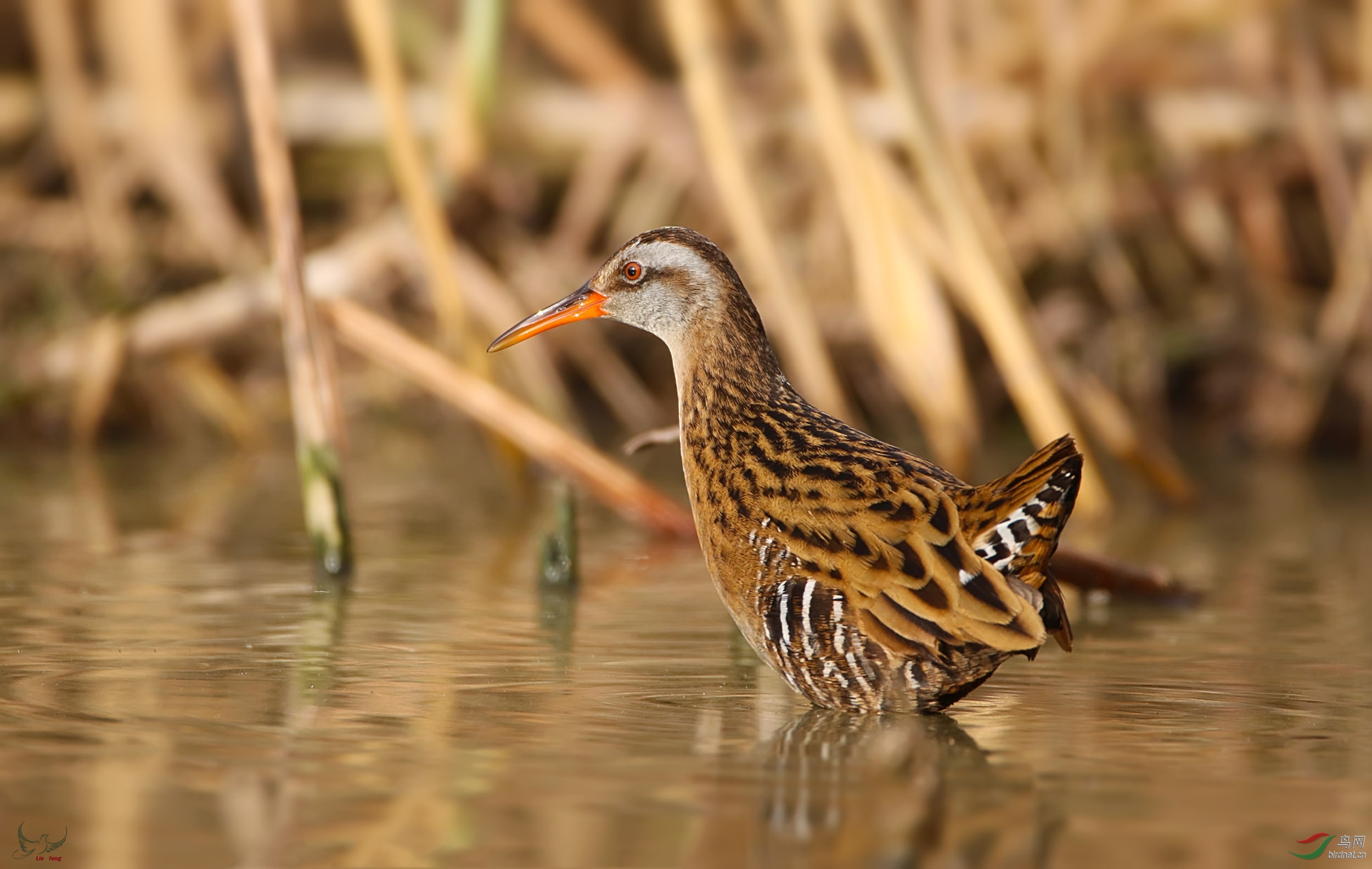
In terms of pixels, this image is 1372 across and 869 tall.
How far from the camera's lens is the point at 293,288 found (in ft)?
14.3

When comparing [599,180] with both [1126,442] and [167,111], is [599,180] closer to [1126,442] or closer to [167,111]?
[167,111]

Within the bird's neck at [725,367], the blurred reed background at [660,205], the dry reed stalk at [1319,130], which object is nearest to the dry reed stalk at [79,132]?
the blurred reed background at [660,205]

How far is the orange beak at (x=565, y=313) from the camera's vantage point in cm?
413

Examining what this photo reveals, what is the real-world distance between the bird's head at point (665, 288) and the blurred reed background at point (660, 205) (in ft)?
7.97

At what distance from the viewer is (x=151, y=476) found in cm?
687

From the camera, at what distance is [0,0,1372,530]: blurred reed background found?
24.4 ft

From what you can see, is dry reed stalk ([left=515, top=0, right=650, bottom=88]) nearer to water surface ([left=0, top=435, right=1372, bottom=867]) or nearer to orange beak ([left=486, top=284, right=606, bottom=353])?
water surface ([left=0, top=435, right=1372, bottom=867])

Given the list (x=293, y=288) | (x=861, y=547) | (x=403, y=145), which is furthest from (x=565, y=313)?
(x=403, y=145)

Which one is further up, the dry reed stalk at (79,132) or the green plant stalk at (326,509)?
the dry reed stalk at (79,132)

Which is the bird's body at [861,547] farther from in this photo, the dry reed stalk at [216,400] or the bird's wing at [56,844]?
the dry reed stalk at [216,400]

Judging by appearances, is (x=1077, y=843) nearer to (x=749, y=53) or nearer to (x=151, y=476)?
(x=151, y=476)

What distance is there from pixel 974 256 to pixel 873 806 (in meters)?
3.38

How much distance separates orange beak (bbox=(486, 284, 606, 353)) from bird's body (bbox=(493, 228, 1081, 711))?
0.48m

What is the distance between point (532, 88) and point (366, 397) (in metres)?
1.73
